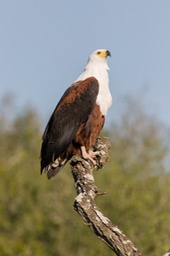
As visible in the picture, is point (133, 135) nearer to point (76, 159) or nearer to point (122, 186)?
point (122, 186)

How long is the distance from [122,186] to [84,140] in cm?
1831

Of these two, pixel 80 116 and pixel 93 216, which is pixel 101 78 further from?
pixel 93 216

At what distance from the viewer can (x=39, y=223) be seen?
37.2 metres

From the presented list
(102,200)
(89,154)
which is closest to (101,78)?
(89,154)

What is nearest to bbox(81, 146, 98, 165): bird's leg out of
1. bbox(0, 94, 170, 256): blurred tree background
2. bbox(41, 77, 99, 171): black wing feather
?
bbox(41, 77, 99, 171): black wing feather

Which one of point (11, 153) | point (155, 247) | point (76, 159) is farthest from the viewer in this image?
point (11, 153)

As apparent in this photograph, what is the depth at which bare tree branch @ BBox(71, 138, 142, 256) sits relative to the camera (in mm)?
10336

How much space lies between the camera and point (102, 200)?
31.2 meters

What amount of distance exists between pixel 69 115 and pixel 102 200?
1701 cm

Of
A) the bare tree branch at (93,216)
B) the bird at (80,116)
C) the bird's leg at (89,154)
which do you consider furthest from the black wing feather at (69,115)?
the bare tree branch at (93,216)

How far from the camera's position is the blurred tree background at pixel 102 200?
2878 cm

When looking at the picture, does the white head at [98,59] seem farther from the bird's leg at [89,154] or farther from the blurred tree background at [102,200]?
the blurred tree background at [102,200]

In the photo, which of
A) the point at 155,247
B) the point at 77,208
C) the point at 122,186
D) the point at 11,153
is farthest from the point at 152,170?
the point at 77,208

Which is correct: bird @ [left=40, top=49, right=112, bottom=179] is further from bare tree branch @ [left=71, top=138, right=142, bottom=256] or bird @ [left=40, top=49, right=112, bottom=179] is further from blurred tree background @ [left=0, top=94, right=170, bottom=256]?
blurred tree background @ [left=0, top=94, right=170, bottom=256]
